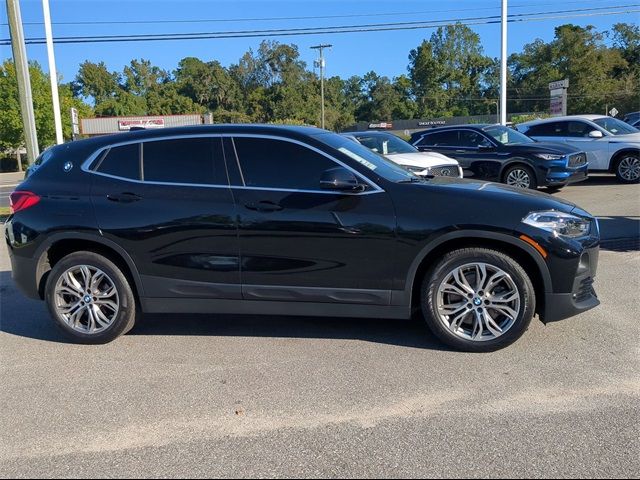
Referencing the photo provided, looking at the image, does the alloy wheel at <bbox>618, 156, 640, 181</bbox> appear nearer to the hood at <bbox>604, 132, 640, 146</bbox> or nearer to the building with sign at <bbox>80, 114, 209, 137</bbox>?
the hood at <bbox>604, 132, 640, 146</bbox>

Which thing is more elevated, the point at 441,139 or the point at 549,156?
the point at 441,139

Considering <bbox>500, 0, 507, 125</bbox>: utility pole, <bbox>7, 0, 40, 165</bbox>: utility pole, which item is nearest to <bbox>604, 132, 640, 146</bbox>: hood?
<bbox>500, 0, 507, 125</bbox>: utility pole

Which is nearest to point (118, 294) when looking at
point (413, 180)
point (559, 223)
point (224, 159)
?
point (224, 159)

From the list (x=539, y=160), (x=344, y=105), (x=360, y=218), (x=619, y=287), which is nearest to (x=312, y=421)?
(x=360, y=218)

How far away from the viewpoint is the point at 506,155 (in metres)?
12.7

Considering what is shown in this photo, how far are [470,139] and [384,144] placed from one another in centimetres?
260

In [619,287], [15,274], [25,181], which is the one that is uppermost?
[25,181]

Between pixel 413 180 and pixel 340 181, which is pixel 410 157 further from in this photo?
pixel 340 181

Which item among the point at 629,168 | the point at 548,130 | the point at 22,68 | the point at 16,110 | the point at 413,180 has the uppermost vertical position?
the point at 16,110

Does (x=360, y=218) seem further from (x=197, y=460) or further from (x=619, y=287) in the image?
(x=619, y=287)

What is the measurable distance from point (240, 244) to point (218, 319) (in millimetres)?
1215

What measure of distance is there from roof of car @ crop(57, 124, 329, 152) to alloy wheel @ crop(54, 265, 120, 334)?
3.64 ft

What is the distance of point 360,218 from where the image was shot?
441cm

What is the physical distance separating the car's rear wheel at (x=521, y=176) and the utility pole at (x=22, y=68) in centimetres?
1068
